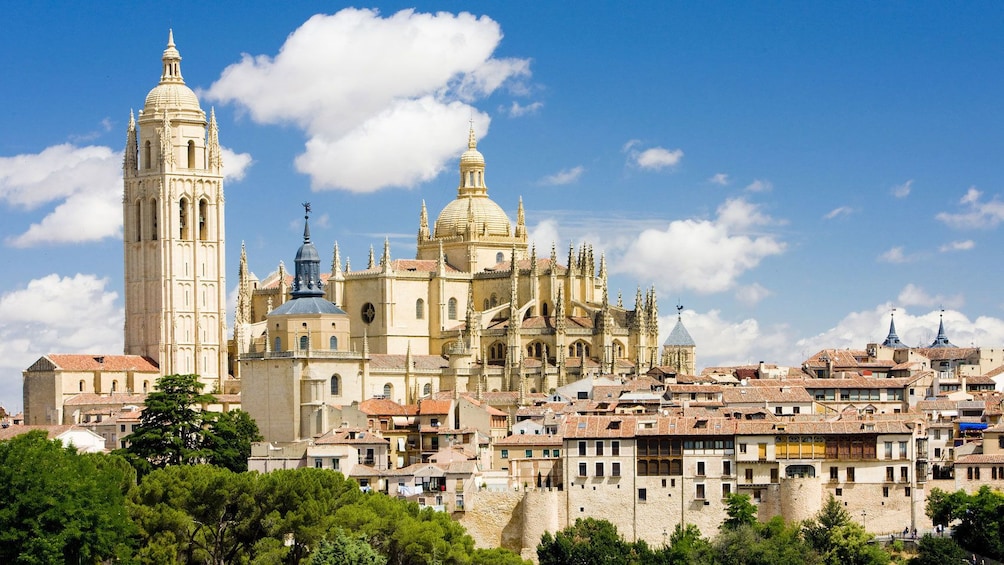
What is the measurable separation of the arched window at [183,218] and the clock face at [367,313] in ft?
52.0

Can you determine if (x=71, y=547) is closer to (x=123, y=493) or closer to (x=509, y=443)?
(x=123, y=493)

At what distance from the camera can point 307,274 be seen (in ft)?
351

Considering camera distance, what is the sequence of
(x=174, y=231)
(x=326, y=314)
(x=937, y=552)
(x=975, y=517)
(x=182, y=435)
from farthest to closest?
(x=174, y=231) < (x=326, y=314) < (x=182, y=435) < (x=975, y=517) < (x=937, y=552)

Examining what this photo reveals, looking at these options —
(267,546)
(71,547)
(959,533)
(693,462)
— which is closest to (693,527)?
(693,462)

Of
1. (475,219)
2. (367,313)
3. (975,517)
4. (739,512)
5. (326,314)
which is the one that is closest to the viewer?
(739,512)

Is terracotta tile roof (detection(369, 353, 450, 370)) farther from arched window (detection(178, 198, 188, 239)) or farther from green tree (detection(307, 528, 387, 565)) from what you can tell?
green tree (detection(307, 528, 387, 565))

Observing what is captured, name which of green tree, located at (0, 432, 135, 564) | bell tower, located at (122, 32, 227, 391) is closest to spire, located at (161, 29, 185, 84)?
bell tower, located at (122, 32, 227, 391)

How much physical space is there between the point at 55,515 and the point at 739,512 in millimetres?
23319

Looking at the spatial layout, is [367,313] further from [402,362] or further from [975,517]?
[975,517]

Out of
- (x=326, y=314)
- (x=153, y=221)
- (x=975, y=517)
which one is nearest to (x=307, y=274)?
(x=326, y=314)

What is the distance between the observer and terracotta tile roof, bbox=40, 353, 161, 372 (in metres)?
119

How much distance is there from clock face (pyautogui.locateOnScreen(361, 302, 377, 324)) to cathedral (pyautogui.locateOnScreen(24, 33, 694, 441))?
0.07 meters

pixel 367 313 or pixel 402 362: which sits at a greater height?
pixel 367 313

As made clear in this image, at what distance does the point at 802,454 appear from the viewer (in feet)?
259
